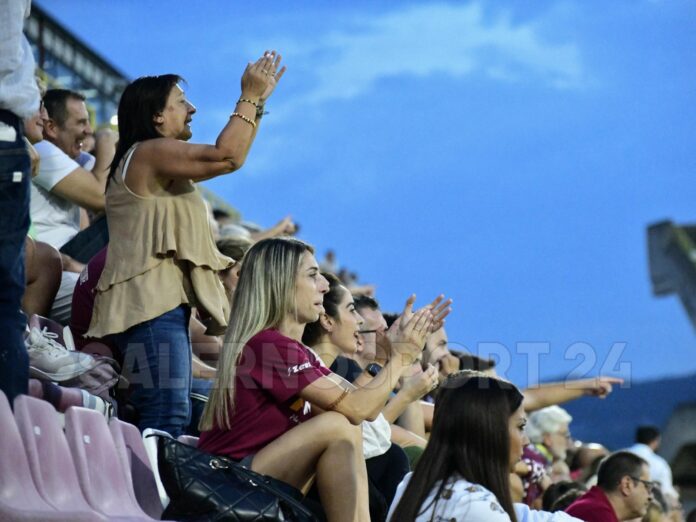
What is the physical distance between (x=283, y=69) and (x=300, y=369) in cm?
122

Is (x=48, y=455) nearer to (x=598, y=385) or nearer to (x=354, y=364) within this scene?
(x=354, y=364)

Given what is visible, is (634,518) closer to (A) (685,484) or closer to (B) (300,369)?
(B) (300,369)

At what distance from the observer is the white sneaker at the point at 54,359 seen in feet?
14.1

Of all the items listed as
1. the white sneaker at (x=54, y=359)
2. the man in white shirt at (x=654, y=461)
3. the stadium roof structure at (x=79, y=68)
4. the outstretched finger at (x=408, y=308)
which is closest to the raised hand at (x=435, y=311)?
the outstretched finger at (x=408, y=308)

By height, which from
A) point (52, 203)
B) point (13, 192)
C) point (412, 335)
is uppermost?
point (52, 203)

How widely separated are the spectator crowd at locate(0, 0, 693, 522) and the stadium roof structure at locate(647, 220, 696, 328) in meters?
29.7

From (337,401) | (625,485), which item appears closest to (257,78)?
(337,401)

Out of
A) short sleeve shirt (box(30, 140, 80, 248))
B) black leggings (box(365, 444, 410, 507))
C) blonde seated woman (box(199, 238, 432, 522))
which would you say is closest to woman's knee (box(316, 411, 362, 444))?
blonde seated woman (box(199, 238, 432, 522))

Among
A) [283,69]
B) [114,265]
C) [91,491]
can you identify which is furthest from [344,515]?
[283,69]

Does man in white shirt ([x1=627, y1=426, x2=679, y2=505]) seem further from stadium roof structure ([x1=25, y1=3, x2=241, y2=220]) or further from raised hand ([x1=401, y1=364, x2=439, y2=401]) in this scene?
stadium roof structure ([x1=25, y1=3, x2=241, y2=220])

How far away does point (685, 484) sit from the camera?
2155 cm

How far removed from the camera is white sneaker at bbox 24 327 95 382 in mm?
4312

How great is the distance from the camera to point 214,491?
151 inches

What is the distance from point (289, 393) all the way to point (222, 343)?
0.66 meters
